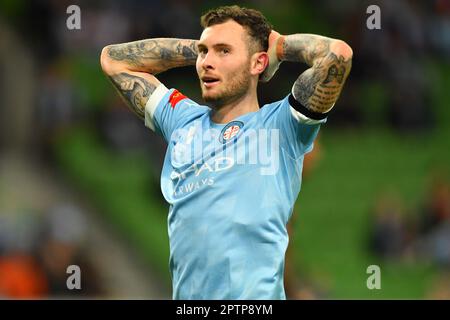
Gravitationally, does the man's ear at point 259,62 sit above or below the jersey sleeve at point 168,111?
above

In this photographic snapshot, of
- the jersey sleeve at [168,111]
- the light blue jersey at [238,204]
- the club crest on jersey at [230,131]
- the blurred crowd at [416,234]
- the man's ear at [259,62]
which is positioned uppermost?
the man's ear at [259,62]

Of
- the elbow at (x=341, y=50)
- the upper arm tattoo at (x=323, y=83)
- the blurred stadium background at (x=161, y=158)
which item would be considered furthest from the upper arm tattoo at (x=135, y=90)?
the blurred stadium background at (x=161, y=158)

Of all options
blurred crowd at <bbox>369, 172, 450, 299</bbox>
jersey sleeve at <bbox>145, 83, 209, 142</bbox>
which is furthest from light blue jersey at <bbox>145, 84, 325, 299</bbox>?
blurred crowd at <bbox>369, 172, 450, 299</bbox>

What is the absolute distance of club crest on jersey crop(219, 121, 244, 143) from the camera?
471cm

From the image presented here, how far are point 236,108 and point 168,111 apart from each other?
1.55 ft

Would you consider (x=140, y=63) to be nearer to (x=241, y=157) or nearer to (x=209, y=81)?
(x=209, y=81)

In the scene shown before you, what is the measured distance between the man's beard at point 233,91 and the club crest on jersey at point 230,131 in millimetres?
119

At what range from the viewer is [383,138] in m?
12.5

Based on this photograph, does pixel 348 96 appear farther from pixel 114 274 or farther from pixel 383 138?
pixel 114 274

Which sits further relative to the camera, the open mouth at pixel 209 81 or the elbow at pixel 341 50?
the open mouth at pixel 209 81

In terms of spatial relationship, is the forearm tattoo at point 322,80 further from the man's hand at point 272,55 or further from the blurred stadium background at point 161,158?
the blurred stadium background at point 161,158

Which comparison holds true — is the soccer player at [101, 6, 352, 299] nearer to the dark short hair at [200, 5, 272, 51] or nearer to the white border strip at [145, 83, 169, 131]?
the dark short hair at [200, 5, 272, 51]

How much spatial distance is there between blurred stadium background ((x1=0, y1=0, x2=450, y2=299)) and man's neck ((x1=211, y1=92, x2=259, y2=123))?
5.72 m

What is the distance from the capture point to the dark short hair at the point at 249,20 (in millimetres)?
4809
